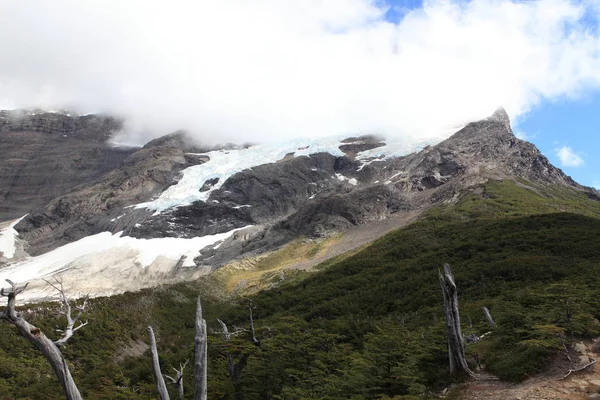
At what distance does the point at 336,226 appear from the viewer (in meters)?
128

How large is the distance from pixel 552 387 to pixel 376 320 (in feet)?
66.4

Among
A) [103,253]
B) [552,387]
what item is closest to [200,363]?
[552,387]

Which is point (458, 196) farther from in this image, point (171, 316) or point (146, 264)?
point (146, 264)

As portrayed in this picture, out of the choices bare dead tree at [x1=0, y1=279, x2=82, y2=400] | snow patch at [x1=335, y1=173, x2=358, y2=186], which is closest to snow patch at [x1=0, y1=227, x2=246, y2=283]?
snow patch at [x1=335, y1=173, x2=358, y2=186]

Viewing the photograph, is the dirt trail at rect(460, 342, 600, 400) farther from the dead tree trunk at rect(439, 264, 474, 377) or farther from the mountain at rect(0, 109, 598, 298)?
the mountain at rect(0, 109, 598, 298)

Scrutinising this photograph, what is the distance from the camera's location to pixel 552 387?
1395cm

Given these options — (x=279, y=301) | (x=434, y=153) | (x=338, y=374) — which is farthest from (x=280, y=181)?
(x=338, y=374)

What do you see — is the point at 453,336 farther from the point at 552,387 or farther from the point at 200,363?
the point at 200,363

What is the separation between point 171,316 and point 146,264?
297 ft

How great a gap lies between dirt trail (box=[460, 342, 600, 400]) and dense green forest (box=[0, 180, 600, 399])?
28.7 inches

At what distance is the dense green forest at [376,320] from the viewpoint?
→ 16969mm

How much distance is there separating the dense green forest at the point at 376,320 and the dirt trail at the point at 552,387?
73cm

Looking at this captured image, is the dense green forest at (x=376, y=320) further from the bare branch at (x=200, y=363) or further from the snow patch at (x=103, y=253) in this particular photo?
the snow patch at (x=103, y=253)

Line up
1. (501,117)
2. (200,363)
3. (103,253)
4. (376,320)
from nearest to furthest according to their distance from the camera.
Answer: (200,363) < (376,320) < (103,253) < (501,117)
